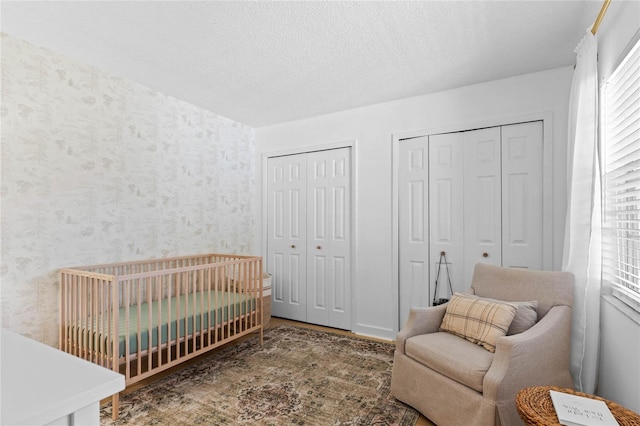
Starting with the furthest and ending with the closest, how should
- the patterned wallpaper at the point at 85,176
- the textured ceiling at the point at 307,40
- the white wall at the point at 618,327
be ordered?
the patterned wallpaper at the point at 85,176
the textured ceiling at the point at 307,40
the white wall at the point at 618,327

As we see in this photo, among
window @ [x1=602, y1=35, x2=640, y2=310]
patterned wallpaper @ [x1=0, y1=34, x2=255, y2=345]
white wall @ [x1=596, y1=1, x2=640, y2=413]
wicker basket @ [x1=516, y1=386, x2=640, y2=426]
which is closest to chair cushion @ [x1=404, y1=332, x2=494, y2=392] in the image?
wicker basket @ [x1=516, y1=386, x2=640, y2=426]

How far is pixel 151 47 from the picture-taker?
2377mm

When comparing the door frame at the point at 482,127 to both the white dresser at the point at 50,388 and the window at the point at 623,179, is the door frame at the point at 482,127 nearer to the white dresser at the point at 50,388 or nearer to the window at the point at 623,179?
the window at the point at 623,179

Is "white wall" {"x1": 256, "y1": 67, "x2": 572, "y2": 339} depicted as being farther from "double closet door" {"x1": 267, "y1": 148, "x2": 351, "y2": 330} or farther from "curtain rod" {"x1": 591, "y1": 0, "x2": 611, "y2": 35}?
"curtain rod" {"x1": 591, "y1": 0, "x2": 611, "y2": 35}

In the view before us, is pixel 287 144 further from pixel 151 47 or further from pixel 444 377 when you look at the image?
pixel 444 377

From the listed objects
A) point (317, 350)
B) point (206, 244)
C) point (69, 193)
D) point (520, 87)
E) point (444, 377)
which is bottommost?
point (317, 350)

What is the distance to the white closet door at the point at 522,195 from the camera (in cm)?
281

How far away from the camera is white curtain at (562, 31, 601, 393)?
6.66 ft

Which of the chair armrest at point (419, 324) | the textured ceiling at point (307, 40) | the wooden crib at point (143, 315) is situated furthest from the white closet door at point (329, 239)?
the chair armrest at point (419, 324)

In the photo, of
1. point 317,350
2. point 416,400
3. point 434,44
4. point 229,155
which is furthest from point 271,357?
point 434,44

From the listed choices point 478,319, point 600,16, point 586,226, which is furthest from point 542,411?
point 600,16

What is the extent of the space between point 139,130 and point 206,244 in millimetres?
1310

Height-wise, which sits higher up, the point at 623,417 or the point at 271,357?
the point at 623,417

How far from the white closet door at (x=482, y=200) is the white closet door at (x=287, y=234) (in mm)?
1763
